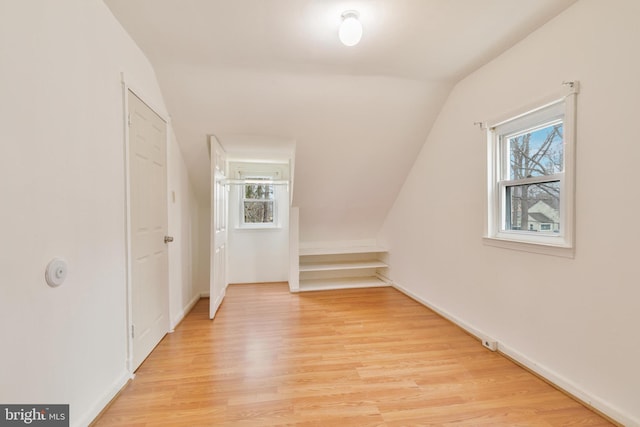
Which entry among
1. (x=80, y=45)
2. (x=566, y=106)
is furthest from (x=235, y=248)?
(x=566, y=106)

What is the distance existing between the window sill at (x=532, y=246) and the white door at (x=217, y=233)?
274 cm

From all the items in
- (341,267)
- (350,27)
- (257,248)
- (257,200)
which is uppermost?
(350,27)

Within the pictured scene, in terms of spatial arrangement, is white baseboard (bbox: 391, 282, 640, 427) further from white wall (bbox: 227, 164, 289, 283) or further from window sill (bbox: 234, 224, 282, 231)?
window sill (bbox: 234, 224, 282, 231)

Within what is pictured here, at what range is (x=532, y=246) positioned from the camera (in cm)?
194

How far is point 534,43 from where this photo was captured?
1.92 metres

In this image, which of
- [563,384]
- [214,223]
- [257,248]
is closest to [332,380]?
[563,384]

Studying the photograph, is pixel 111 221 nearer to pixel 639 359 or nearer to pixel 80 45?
pixel 80 45

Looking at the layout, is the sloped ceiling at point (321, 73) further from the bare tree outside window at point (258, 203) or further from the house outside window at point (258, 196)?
the bare tree outside window at point (258, 203)

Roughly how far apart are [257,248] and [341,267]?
142 centimetres

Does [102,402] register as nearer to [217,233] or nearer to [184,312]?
[184,312]

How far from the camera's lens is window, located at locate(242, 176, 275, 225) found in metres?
4.39

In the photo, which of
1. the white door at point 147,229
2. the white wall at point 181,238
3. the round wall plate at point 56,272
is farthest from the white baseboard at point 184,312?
the round wall plate at point 56,272

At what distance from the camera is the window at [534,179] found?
5.65 ft

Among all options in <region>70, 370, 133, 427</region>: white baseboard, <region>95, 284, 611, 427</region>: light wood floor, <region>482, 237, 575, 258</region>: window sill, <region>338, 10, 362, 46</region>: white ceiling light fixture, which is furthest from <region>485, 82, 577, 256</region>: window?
<region>70, 370, 133, 427</region>: white baseboard
